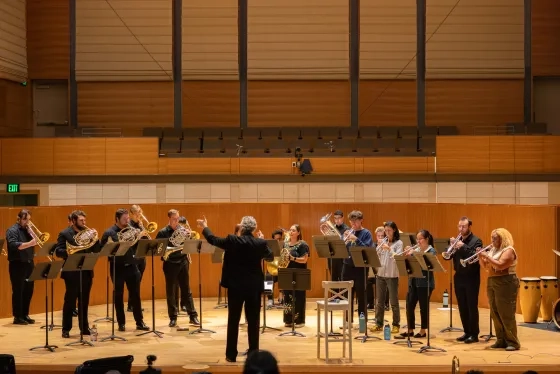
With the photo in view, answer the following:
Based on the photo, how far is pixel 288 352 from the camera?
374 inches

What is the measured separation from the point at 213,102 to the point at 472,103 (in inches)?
256

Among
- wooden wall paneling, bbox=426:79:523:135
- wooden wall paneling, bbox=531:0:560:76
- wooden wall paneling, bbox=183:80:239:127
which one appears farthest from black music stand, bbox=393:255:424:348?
wooden wall paneling, bbox=531:0:560:76

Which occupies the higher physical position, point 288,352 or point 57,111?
point 57,111

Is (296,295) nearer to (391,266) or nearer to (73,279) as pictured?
(391,266)

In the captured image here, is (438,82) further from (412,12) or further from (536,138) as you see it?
(536,138)

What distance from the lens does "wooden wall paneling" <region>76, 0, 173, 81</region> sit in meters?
20.0

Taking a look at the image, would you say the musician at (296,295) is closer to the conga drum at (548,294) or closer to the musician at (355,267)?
the musician at (355,267)

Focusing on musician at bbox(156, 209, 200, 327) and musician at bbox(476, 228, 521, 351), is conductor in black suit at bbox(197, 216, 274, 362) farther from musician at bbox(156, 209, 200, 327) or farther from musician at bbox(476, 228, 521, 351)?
musician at bbox(476, 228, 521, 351)

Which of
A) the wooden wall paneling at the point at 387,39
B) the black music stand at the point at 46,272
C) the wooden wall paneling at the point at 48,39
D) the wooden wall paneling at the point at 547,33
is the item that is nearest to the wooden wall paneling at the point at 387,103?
the wooden wall paneling at the point at 387,39

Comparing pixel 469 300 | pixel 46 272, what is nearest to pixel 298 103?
pixel 469 300

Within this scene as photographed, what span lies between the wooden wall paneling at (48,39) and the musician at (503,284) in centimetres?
1374

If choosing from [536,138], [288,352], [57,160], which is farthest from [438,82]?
[288,352]

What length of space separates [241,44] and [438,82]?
5052 millimetres

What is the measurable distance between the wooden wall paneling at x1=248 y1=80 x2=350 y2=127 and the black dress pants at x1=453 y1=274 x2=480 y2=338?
34.1 feet
